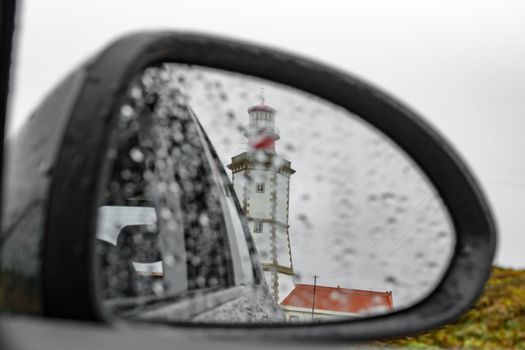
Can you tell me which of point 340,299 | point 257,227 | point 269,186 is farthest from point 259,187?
point 340,299

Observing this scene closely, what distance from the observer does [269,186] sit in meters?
2.05

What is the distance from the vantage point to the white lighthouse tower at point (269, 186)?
1.97m

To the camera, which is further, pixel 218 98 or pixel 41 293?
pixel 218 98

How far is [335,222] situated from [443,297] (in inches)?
13.9

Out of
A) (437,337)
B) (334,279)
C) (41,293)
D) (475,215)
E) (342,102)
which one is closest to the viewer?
(41,293)

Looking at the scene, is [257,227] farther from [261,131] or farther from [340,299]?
[340,299]

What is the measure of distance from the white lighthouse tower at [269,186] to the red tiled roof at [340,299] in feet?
0.19

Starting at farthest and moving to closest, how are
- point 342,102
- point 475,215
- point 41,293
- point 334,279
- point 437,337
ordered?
point 437,337, point 334,279, point 342,102, point 475,215, point 41,293

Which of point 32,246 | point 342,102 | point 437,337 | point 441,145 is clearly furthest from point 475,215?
point 437,337

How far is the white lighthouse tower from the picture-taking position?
6.46 ft

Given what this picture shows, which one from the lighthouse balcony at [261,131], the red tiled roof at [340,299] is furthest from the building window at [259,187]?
the red tiled roof at [340,299]

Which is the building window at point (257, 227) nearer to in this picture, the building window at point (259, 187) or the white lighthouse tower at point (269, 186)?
the white lighthouse tower at point (269, 186)

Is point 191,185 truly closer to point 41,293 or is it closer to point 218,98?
point 218,98

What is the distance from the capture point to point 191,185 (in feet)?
6.62
